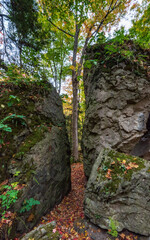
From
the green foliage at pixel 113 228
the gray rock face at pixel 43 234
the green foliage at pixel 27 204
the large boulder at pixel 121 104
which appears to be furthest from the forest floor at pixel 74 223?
the large boulder at pixel 121 104

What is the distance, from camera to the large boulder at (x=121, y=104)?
4.29 m

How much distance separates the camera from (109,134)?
450 cm

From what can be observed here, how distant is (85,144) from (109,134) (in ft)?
4.70

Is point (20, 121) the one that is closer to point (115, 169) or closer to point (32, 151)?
point (32, 151)

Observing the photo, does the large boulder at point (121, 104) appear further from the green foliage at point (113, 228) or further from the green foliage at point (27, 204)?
the green foliage at point (27, 204)

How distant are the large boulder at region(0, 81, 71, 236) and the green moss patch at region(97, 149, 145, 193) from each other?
5.97ft

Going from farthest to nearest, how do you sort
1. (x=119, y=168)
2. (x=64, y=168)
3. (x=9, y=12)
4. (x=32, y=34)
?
1. (x=32, y=34)
2. (x=64, y=168)
3. (x=9, y=12)
4. (x=119, y=168)

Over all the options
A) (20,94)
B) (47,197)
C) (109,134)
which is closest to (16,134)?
(20,94)

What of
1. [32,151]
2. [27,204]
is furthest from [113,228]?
[32,151]

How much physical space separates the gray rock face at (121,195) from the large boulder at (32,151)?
1.48 m

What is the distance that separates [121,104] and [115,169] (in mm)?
2738

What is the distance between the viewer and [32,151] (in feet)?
10.6

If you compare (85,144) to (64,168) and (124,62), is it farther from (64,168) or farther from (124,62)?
(124,62)

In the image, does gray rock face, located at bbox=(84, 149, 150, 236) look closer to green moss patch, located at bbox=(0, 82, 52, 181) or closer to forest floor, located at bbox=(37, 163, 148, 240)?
forest floor, located at bbox=(37, 163, 148, 240)
